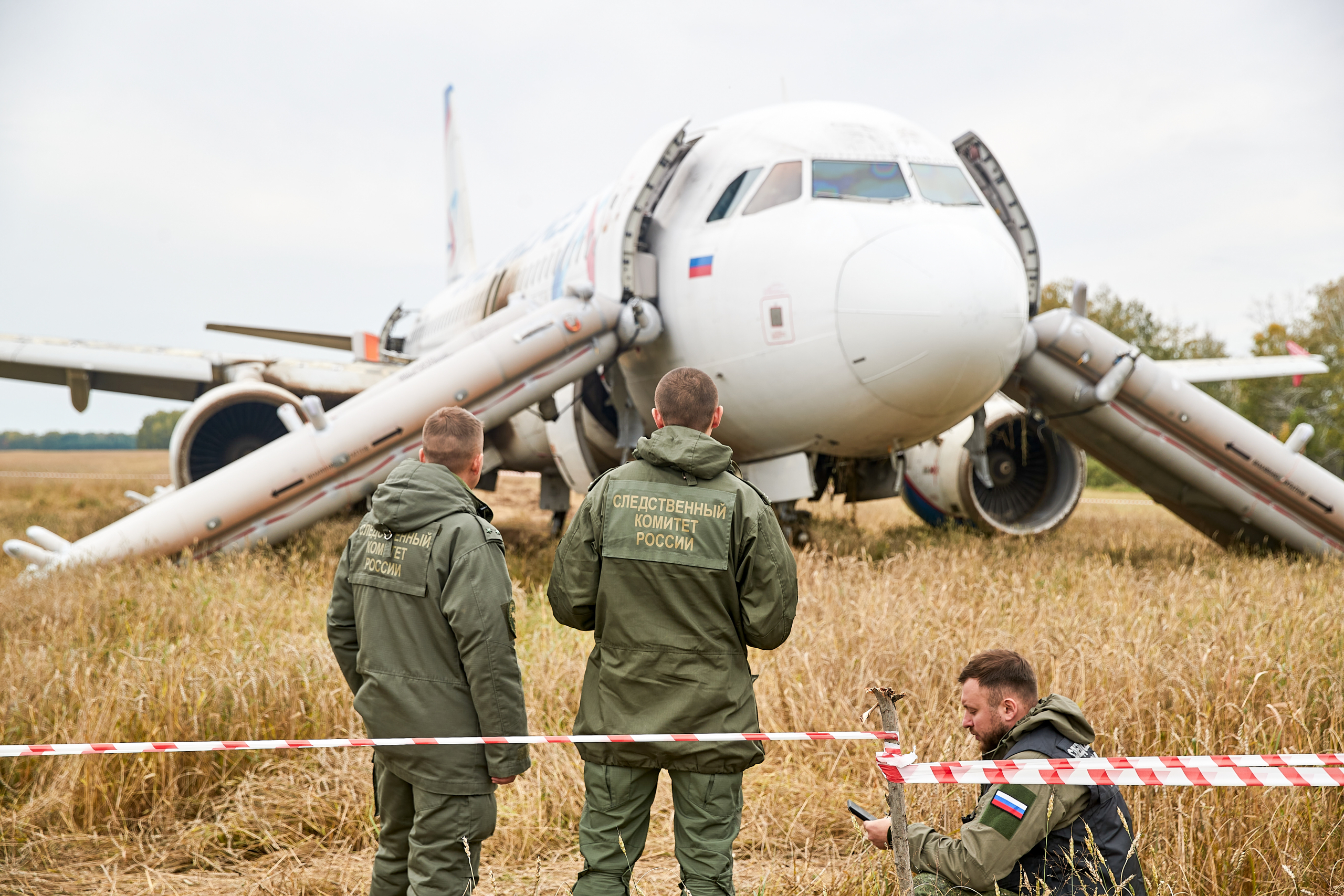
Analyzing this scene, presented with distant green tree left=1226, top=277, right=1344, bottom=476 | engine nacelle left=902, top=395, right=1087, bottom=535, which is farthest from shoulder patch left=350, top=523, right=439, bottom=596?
distant green tree left=1226, top=277, right=1344, bottom=476

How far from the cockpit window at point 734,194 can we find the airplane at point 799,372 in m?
0.02

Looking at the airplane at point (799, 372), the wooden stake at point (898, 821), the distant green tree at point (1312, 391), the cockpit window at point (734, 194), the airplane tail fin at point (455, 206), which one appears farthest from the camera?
the distant green tree at point (1312, 391)

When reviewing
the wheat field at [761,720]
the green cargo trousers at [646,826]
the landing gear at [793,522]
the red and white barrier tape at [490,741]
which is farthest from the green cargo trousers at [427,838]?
the landing gear at [793,522]

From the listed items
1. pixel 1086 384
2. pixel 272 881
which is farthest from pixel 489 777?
pixel 1086 384

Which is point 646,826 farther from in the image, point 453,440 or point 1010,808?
point 453,440

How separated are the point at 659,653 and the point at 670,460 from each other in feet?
1.61

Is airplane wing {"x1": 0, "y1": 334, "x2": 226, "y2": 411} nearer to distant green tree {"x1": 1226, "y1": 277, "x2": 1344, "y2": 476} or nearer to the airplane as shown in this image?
the airplane

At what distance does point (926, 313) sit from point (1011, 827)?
13.2ft

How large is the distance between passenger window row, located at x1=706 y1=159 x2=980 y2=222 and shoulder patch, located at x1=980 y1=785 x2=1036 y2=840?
15.8 ft

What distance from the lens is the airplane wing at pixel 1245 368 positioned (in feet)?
37.1

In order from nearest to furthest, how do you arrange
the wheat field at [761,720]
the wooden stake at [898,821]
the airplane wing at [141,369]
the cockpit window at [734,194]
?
the wooden stake at [898,821] < the wheat field at [761,720] < the cockpit window at [734,194] < the airplane wing at [141,369]

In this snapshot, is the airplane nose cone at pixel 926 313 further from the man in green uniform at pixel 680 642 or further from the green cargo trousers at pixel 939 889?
the green cargo trousers at pixel 939 889

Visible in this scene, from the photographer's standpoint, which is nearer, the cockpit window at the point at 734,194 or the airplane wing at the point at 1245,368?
the cockpit window at the point at 734,194

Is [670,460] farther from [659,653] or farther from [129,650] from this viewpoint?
[129,650]
